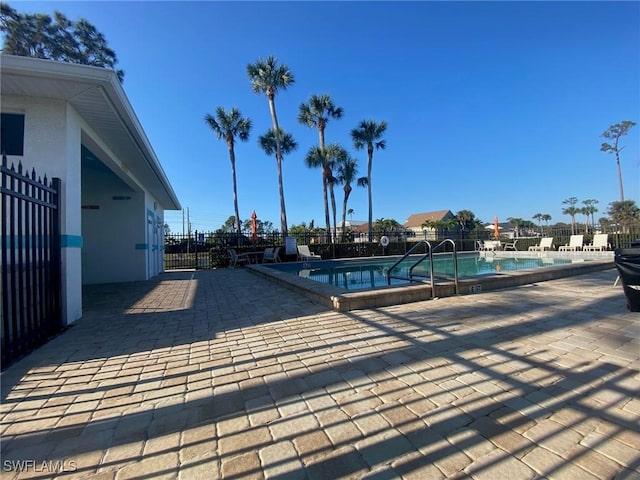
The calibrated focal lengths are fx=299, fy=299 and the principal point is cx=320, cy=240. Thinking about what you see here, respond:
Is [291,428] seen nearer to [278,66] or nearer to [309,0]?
[309,0]

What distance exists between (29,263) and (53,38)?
21.0 meters

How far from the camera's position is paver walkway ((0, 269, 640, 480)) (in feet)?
4.73

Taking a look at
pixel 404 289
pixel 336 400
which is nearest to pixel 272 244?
pixel 404 289

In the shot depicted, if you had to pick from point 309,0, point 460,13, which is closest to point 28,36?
point 309,0

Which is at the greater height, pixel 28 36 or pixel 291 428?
pixel 28 36

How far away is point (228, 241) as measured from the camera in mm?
14438

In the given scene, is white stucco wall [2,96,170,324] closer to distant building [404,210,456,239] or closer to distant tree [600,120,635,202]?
distant tree [600,120,635,202]

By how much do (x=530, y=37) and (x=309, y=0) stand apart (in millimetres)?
6404

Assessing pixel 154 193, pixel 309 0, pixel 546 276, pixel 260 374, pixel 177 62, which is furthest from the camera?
pixel 154 193

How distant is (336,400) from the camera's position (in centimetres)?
201

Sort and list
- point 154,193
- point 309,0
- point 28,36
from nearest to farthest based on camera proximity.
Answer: point 309,0 → point 154,193 → point 28,36

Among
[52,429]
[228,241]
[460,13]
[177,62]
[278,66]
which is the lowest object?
[52,429]

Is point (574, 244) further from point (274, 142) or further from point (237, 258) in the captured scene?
point (274, 142)

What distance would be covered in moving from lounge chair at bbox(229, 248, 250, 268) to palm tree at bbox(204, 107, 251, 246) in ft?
26.8
